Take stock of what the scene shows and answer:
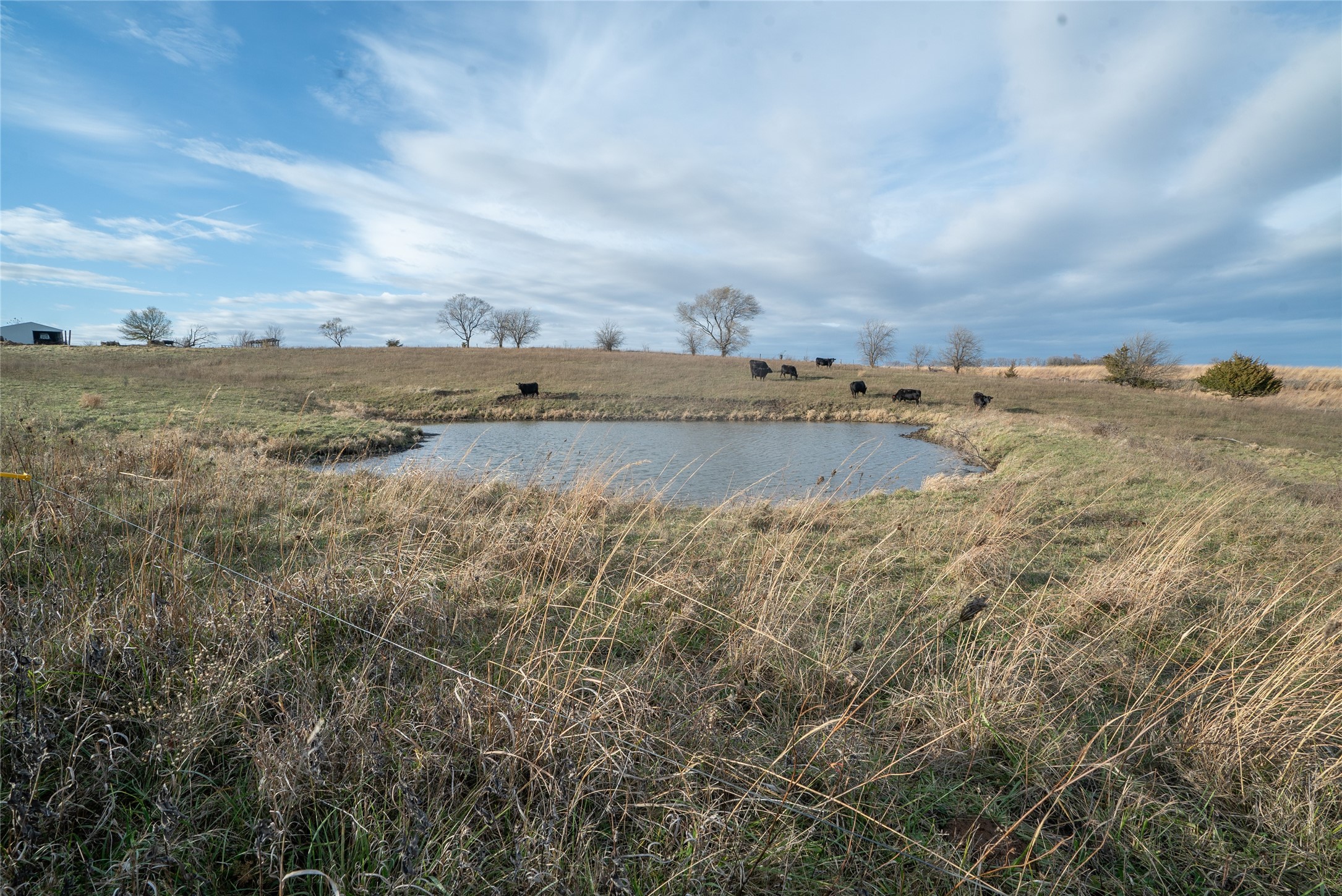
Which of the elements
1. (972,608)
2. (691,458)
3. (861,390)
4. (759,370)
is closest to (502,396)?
(691,458)

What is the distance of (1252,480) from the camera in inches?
383

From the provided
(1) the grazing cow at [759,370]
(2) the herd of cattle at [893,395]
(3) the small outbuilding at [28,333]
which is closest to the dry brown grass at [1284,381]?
(2) the herd of cattle at [893,395]

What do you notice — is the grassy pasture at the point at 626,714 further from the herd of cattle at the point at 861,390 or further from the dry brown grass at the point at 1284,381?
the dry brown grass at the point at 1284,381

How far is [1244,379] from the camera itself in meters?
31.6

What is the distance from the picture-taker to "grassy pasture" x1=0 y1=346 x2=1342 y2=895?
1.90 m

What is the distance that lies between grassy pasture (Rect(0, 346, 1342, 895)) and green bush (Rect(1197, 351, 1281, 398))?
3631 cm

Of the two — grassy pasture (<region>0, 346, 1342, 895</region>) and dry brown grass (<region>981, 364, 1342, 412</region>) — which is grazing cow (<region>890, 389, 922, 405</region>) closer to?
dry brown grass (<region>981, 364, 1342, 412</region>)

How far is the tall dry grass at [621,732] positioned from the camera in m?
1.89

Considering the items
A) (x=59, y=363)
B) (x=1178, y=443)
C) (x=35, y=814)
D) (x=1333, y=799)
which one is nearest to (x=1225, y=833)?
(x=1333, y=799)

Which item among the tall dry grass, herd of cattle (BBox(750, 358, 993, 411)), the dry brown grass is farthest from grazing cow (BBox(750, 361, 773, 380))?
the tall dry grass

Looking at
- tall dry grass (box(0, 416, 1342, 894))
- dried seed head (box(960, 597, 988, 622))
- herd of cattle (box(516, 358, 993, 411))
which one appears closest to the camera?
tall dry grass (box(0, 416, 1342, 894))

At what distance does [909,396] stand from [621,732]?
102ft

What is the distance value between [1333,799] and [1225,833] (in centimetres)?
48

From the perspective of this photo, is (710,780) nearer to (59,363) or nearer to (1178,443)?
(1178,443)
